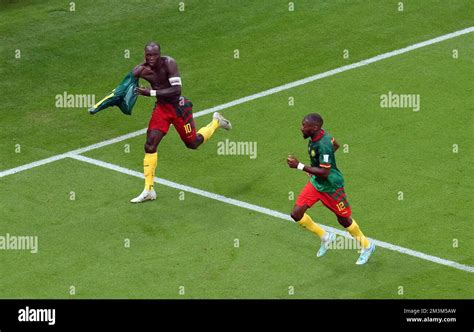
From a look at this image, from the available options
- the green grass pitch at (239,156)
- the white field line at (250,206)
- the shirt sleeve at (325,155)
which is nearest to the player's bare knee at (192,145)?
the green grass pitch at (239,156)

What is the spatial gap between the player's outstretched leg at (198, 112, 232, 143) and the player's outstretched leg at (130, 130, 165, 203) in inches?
56.1

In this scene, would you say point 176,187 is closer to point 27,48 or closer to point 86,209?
point 86,209

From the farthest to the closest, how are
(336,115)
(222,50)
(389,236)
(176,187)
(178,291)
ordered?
(222,50) < (336,115) < (176,187) < (389,236) < (178,291)

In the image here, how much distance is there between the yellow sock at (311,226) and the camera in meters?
25.2

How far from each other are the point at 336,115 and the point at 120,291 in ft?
27.6

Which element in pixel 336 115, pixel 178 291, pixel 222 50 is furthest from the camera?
pixel 222 50

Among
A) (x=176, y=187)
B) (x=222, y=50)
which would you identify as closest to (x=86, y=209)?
(x=176, y=187)

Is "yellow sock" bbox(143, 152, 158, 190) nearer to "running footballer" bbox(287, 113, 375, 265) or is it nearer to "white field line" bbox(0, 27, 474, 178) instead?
"white field line" bbox(0, 27, 474, 178)

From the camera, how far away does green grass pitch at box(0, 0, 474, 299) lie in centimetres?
2498

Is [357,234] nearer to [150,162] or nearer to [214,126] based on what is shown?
[150,162]

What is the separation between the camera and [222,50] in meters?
34.1

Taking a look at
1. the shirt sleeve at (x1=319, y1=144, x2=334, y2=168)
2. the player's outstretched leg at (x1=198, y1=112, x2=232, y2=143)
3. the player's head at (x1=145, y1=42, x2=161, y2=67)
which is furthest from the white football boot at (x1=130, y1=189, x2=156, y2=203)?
the shirt sleeve at (x1=319, y1=144, x2=334, y2=168)

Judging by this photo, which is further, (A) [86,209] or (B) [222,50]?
(B) [222,50]

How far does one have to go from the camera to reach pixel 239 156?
1164 inches
